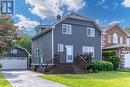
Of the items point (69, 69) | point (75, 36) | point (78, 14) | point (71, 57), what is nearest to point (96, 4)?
point (78, 14)

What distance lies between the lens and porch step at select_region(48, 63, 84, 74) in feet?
102

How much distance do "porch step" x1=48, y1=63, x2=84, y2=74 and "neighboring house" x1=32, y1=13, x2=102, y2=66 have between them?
2.90 metres

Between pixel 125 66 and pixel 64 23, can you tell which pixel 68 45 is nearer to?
pixel 64 23

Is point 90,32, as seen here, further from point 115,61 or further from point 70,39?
point 115,61

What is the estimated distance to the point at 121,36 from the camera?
45594mm

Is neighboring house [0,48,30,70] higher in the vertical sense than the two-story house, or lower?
lower

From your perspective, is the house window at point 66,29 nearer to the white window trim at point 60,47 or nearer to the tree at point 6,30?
the white window trim at point 60,47

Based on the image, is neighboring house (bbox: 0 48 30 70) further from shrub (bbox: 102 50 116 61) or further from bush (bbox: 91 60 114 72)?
bush (bbox: 91 60 114 72)

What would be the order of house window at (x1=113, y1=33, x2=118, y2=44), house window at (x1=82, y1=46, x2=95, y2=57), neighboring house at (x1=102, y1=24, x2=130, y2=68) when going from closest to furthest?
house window at (x1=82, y1=46, x2=95, y2=57) → neighboring house at (x1=102, y1=24, x2=130, y2=68) → house window at (x1=113, y1=33, x2=118, y2=44)

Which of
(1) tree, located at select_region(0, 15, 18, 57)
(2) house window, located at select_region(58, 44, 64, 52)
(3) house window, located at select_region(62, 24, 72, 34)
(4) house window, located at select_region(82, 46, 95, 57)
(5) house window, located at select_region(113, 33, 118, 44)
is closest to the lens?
(1) tree, located at select_region(0, 15, 18, 57)

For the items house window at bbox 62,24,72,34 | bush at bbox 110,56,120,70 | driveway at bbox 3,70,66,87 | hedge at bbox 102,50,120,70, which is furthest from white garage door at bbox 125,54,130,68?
driveway at bbox 3,70,66,87

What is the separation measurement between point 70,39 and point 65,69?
567 centimetres

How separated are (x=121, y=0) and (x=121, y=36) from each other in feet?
21.2

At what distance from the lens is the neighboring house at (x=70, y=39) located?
34.9m
